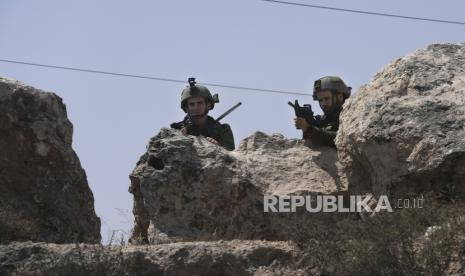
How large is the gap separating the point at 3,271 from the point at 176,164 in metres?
2.00

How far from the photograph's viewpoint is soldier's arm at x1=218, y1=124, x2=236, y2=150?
36.1 ft

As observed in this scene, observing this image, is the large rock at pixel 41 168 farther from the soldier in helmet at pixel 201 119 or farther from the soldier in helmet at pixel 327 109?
the soldier in helmet at pixel 327 109

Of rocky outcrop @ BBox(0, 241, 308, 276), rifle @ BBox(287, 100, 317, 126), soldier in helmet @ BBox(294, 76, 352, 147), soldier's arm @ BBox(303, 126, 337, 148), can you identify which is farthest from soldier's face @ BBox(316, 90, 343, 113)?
rocky outcrop @ BBox(0, 241, 308, 276)

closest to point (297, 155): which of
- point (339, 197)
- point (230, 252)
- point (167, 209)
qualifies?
point (339, 197)

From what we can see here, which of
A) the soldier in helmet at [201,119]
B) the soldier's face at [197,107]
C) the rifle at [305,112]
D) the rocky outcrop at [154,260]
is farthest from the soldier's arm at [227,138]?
the rocky outcrop at [154,260]

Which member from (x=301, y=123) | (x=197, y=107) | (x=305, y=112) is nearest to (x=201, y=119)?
(x=197, y=107)

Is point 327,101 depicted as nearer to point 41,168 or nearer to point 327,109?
point 327,109

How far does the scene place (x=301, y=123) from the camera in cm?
1028

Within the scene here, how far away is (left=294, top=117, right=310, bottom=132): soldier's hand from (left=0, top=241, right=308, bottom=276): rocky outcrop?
6.64 ft

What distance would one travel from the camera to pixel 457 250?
25.7ft

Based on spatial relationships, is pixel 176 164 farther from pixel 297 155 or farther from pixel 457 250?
pixel 457 250

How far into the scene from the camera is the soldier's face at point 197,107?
11273 mm

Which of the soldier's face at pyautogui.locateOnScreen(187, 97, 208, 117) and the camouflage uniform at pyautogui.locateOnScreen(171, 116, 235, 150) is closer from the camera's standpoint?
the camouflage uniform at pyautogui.locateOnScreen(171, 116, 235, 150)

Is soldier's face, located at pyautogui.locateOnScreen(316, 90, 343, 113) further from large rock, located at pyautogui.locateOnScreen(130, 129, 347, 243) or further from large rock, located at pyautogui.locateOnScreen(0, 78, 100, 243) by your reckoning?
large rock, located at pyautogui.locateOnScreen(0, 78, 100, 243)
